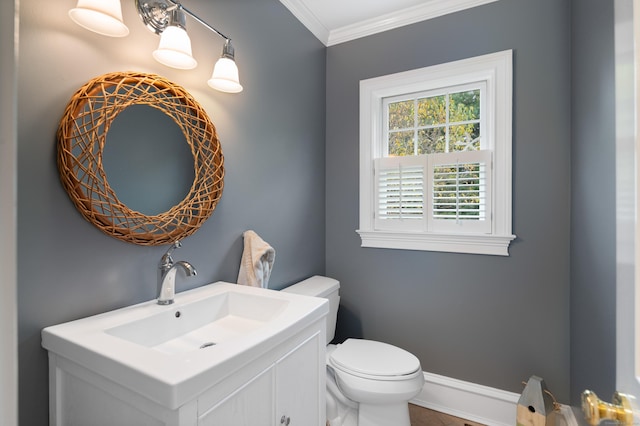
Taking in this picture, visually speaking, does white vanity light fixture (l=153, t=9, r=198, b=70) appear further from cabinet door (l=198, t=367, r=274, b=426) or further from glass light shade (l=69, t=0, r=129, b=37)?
cabinet door (l=198, t=367, r=274, b=426)

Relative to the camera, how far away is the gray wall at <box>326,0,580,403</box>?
1694 millimetres

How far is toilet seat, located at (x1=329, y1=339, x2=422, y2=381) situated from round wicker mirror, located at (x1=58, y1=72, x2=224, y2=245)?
39.2 inches

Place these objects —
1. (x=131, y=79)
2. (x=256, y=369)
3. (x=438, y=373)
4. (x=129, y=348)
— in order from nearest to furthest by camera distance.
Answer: (x=129, y=348) → (x=256, y=369) → (x=131, y=79) → (x=438, y=373)

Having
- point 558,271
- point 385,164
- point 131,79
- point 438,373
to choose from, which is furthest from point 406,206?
point 131,79

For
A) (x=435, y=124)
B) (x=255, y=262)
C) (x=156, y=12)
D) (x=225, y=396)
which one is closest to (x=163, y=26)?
(x=156, y=12)

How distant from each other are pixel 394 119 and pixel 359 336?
5.04 ft

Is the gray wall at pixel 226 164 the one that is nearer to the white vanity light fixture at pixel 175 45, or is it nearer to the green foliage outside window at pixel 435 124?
the white vanity light fixture at pixel 175 45

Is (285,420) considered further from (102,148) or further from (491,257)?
(491,257)

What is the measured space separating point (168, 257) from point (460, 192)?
1612mm

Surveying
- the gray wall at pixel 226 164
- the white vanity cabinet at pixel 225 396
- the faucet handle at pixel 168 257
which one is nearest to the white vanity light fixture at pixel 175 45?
the gray wall at pixel 226 164

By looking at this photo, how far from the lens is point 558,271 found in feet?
5.56

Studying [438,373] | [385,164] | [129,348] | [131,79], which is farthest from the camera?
[385,164]

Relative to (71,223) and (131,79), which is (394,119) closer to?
(131,79)

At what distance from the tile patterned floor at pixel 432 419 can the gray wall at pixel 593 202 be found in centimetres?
61
